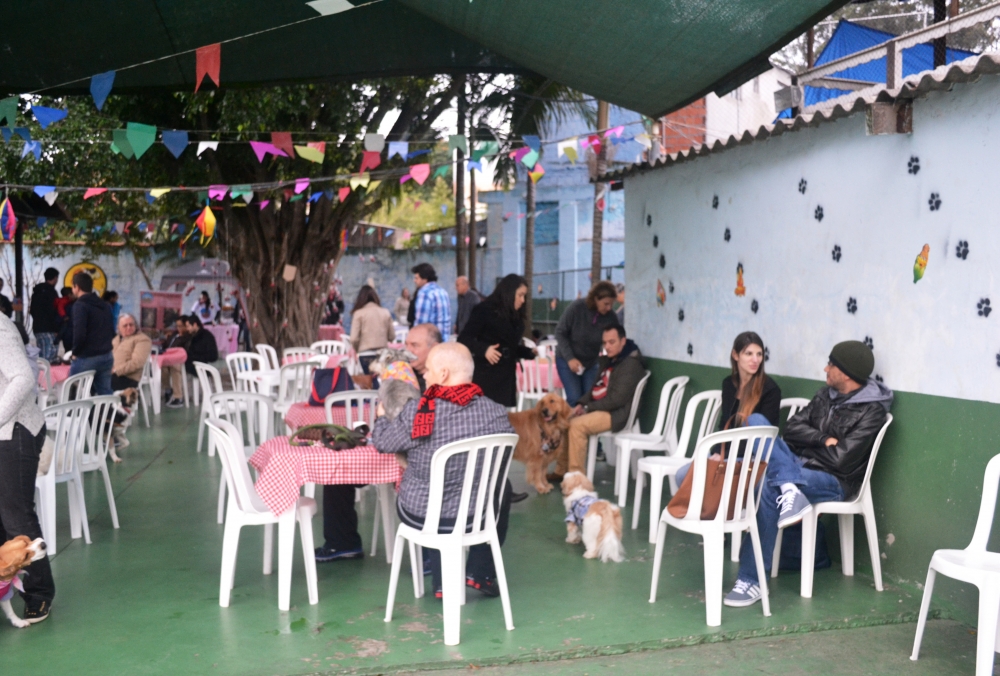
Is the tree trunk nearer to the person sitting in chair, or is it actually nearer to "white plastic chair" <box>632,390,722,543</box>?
the person sitting in chair

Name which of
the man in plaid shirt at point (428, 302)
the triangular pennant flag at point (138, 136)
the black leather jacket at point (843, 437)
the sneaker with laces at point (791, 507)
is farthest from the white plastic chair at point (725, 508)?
the man in plaid shirt at point (428, 302)

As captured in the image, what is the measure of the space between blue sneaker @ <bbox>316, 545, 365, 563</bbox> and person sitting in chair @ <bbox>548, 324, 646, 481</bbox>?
2119mm

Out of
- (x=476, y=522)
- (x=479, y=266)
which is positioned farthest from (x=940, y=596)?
(x=479, y=266)

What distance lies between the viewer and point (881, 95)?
15.6 feet

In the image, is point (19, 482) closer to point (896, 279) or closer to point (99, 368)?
point (896, 279)

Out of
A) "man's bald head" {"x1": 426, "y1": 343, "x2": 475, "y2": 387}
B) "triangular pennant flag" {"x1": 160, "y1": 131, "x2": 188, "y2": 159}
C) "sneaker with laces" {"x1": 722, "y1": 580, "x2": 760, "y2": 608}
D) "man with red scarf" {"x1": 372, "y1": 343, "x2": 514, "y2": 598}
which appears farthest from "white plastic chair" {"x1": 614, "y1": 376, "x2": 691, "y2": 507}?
"triangular pennant flag" {"x1": 160, "y1": 131, "x2": 188, "y2": 159}

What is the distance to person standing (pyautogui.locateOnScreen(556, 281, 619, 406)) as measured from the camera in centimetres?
784

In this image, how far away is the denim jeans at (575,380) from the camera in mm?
7949

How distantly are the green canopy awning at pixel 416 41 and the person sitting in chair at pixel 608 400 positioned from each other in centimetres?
189

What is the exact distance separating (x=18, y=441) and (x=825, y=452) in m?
3.78

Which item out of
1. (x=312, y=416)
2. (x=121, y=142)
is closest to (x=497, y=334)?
(x=312, y=416)

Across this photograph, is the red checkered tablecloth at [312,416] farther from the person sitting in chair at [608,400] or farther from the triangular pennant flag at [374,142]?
the triangular pennant flag at [374,142]

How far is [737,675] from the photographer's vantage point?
381cm

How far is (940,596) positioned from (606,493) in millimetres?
3016
